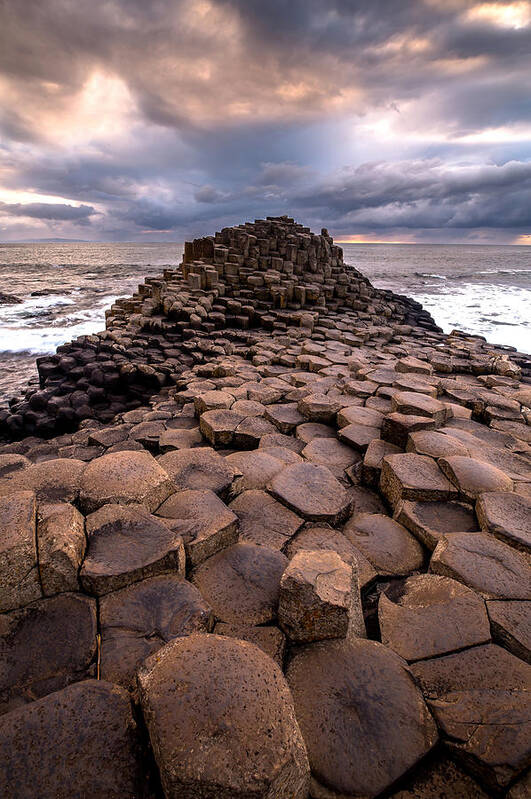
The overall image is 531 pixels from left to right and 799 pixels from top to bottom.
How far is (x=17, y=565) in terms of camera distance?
1594 millimetres

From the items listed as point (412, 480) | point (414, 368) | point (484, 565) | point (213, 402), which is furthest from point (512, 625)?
point (414, 368)

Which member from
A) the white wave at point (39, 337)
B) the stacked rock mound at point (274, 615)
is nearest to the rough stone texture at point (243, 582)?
the stacked rock mound at point (274, 615)

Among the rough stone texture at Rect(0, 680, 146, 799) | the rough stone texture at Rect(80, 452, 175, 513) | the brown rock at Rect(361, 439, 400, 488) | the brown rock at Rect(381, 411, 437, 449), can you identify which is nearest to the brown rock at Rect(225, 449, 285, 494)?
the rough stone texture at Rect(80, 452, 175, 513)

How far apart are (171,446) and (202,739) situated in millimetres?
2719

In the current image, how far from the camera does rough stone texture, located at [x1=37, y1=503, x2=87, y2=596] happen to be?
5.45 feet

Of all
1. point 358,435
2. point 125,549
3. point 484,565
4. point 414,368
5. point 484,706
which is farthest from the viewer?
point 414,368

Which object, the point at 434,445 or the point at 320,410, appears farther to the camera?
the point at 320,410

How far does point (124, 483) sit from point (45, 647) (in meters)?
0.96

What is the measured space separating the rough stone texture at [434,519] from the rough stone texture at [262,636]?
46.6 inches

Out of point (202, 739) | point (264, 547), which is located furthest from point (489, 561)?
point (202, 739)

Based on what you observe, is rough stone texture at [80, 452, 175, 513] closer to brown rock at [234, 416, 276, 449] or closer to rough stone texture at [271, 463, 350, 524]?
rough stone texture at [271, 463, 350, 524]

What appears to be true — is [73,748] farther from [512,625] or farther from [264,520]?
[512,625]

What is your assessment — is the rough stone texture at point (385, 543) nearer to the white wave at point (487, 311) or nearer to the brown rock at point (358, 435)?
the brown rock at point (358, 435)

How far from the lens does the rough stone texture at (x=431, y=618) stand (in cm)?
159
